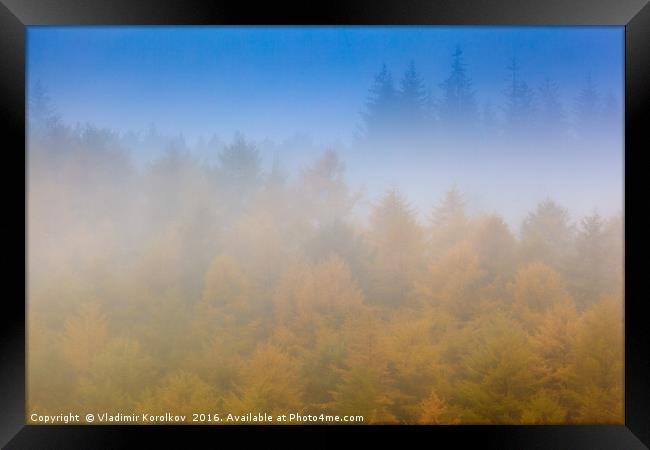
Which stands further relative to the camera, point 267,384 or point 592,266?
point 267,384

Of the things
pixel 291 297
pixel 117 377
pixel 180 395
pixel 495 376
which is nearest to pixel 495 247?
pixel 495 376

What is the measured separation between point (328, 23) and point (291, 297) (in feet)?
7.98

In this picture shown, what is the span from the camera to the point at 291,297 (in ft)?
13.9

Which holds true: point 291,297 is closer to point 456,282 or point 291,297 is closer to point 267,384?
point 267,384

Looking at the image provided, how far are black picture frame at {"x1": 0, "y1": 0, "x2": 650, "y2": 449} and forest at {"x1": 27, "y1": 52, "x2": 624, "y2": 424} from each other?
0.60m

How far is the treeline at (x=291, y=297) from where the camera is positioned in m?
3.70

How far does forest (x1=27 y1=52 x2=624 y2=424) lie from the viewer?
3.71 m

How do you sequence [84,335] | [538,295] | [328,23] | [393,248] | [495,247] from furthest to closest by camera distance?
[393,248] → [495,247] → [538,295] → [84,335] → [328,23]

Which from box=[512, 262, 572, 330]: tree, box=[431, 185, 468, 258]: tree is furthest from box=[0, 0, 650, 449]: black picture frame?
box=[431, 185, 468, 258]: tree

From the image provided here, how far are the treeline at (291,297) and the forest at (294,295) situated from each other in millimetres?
15

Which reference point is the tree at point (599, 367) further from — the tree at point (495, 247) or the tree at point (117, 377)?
the tree at point (117, 377)

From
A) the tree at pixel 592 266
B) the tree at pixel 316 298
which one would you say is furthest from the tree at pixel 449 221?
the tree at pixel 592 266

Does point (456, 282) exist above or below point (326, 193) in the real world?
below

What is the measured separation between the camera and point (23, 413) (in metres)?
3.00
